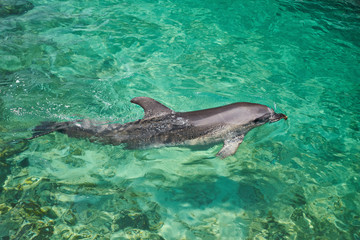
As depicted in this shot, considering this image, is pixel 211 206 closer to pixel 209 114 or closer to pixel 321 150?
pixel 209 114

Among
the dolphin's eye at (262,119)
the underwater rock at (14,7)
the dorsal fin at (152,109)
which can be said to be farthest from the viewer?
the underwater rock at (14,7)

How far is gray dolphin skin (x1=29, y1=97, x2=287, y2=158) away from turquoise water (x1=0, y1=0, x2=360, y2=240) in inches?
9.3

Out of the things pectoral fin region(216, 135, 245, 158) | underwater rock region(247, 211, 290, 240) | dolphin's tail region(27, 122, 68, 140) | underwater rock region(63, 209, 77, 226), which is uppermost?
pectoral fin region(216, 135, 245, 158)

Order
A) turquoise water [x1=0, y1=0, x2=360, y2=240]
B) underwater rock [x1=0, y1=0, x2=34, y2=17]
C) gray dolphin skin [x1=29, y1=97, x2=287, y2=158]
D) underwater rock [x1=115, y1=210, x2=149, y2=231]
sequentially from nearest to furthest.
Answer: underwater rock [x1=115, y1=210, x2=149, y2=231] → turquoise water [x1=0, y1=0, x2=360, y2=240] → gray dolphin skin [x1=29, y1=97, x2=287, y2=158] → underwater rock [x1=0, y1=0, x2=34, y2=17]

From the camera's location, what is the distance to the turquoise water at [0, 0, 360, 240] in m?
4.54

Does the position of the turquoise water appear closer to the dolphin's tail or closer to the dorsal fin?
the dolphin's tail

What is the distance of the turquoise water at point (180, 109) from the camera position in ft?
14.9

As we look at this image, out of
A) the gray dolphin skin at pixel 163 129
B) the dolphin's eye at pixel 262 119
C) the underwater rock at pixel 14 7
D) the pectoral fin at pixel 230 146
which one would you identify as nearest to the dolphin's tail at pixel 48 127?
the gray dolphin skin at pixel 163 129

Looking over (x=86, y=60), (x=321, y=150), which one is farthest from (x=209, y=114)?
(x=86, y=60)

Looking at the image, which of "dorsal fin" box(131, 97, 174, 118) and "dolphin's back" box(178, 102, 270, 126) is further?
"dorsal fin" box(131, 97, 174, 118)

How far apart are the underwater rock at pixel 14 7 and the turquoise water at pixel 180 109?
30 centimetres

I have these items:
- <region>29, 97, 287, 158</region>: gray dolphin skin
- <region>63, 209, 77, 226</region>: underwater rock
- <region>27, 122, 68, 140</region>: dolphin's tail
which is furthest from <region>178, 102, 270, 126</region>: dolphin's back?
<region>63, 209, 77, 226</region>: underwater rock

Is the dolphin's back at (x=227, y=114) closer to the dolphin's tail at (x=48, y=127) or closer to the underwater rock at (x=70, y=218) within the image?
the dolphin's tail at (x=48, y=127)

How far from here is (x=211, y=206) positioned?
4781mm
